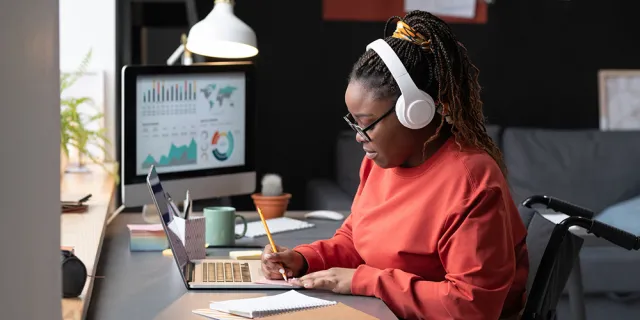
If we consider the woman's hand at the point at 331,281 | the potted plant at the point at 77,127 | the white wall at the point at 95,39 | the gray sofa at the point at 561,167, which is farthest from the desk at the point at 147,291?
the gray sofa at the point at 561,167

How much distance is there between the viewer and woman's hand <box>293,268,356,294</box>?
178 centimetres

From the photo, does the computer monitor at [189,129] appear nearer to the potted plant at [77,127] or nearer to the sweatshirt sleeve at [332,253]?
the potted plant at [77,127]

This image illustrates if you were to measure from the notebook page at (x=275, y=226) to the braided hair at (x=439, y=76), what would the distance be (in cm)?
82

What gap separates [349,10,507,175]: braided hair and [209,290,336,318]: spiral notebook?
39 cm

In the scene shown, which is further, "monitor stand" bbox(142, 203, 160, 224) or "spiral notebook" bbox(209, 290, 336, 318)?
"monitor stand" bbox(142, 203, 160, 224)

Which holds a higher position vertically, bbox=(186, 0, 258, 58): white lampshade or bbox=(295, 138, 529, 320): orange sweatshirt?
bbox=(186, 0, 258, 58): white lampshade

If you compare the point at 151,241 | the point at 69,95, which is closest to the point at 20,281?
the point at 151,241

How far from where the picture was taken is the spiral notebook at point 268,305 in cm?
158

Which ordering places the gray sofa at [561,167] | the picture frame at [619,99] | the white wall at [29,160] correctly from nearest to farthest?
1. the white wall at [29,160]
2. the gray sofa at [561,167]
3. the picture frame at [619,99]

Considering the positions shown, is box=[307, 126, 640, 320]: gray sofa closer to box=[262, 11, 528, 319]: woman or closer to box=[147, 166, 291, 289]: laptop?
box=[147, 166, 291, 289]: laptop

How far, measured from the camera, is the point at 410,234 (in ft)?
5.80

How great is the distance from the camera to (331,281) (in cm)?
179

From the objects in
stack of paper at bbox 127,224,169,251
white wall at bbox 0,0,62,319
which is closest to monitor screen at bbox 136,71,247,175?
stack of paper at bbox 127,224,169,251

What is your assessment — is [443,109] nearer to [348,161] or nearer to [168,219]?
[168,219]
